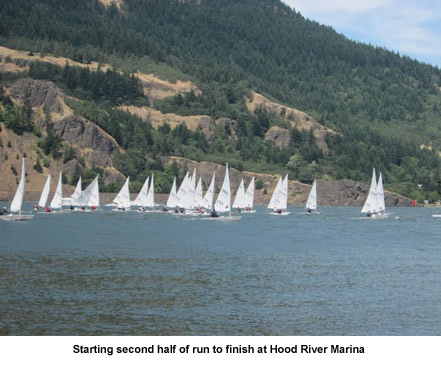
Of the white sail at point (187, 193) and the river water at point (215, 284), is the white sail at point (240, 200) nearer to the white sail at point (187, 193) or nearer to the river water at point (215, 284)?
the white sail at point (187, 193)

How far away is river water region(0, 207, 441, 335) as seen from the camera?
4428 cm

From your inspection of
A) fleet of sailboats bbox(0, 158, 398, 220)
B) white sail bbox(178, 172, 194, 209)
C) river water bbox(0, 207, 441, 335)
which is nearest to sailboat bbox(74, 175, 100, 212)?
fleet of sailboats bbox(0, 158, 398, 220)

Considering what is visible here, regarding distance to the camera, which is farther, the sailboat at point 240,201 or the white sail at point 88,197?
the white sail at point 88,197

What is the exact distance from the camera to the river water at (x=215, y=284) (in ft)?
145

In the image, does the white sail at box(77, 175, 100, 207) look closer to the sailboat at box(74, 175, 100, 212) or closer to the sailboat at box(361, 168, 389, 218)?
the sailboat at box(74, 175, 100, 212)

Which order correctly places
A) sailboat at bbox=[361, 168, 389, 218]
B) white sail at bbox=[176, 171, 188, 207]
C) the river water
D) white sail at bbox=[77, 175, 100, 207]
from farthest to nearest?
1. white sail at bbox=[77, 175, 100, 207]
2. white sail at bbox=[176, 171, 188, 207]
3. sailboat at bbox=[361, 168, 389, 218]
4. the river water

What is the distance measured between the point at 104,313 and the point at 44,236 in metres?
54.7

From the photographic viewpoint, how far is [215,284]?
191ft


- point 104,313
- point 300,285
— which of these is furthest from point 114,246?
point 104,313

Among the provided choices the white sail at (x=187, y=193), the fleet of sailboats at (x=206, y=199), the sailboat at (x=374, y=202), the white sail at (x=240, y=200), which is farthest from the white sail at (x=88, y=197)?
the sailboat at (x=374, y=202)

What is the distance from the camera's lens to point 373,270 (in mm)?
69312

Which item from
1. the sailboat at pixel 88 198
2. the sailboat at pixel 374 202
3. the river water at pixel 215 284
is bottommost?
the river water at pixel 215 284

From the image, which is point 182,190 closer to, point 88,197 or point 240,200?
point 240,200
